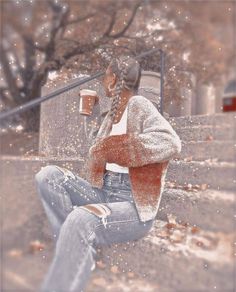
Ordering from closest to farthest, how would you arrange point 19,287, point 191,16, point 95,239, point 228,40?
point 95,239 < point 19,287 < point 228,40 < point 191,16

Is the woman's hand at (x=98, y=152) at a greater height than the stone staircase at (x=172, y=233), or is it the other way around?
the woman's hand at (x=98, y=152)

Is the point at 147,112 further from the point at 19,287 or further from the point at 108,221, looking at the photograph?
the point at 19,287

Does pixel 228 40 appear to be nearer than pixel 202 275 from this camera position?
No

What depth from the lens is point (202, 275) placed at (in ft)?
6.91

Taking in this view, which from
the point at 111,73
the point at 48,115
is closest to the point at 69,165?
the point at 48,115

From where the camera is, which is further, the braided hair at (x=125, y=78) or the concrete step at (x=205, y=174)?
the concrete step at (x=205, y=174)

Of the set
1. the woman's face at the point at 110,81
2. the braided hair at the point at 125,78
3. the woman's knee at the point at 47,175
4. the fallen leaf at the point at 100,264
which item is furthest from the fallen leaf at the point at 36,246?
the woman's face at the point at 110,81

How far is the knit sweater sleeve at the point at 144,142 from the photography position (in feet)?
6.99

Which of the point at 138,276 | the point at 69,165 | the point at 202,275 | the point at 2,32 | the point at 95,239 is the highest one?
the point at 2,32

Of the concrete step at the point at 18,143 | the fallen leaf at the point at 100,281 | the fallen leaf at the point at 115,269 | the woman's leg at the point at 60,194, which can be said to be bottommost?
the fallen leaf at the point at 100,281

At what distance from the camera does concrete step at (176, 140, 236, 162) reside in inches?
98.0

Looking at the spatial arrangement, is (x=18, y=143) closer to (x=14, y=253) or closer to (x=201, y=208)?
(x=14, y=253)

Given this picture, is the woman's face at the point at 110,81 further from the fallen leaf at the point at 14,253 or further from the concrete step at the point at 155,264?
the fallen leaf at the point at 14,253

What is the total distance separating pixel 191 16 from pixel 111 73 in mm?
1188
